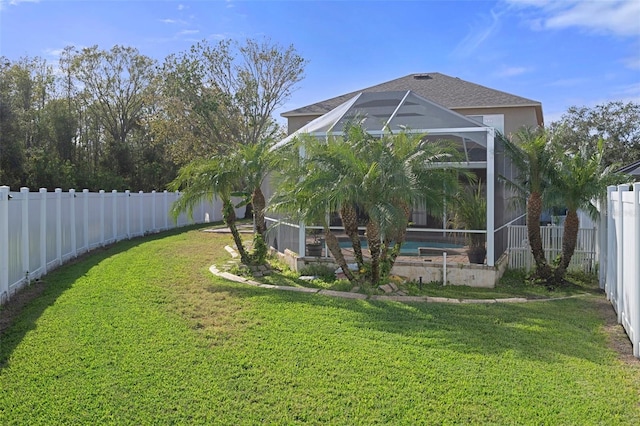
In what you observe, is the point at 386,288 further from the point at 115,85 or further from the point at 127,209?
the point at 115,85

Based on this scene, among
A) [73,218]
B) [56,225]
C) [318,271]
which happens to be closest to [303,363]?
[318,271]

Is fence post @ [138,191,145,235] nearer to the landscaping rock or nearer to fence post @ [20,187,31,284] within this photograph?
fence post @ [20,187,31,284]

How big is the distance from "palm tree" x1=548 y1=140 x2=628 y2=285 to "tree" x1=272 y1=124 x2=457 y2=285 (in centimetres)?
227

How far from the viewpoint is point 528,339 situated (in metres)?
6.27

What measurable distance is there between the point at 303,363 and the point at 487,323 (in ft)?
9.99

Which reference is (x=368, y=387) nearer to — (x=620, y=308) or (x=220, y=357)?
(x=220, y=357)

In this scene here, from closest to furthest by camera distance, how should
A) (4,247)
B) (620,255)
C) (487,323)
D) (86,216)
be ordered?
(487,323) < (620,255) < (4,247) < (86,216)

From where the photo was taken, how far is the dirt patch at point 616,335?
5.66 meters

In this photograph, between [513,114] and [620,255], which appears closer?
[620,255]

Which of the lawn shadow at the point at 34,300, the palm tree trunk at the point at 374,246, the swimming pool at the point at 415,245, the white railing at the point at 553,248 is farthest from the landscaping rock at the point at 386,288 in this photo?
the lawn shadow at the point at 34,300

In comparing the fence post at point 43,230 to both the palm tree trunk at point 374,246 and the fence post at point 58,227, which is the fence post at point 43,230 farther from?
the palm tree trunk at point 374,246

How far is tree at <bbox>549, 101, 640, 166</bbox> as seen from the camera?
37406mm

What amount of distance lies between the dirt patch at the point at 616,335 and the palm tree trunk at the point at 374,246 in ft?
12.2

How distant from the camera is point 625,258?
6.66 m
